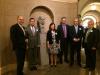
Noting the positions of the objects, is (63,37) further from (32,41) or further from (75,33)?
(32,41)

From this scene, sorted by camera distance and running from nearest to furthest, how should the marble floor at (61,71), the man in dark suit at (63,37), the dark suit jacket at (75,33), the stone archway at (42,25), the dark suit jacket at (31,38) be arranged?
the marble floor at (61,71)
the dark suit jacket at (31,38)
the dark suit jacket at (75,33)
the man in dark suit at (63,37)
the stone archway at (42,25)

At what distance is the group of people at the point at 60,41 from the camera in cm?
716

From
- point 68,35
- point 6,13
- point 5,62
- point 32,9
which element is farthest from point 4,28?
point 68,35

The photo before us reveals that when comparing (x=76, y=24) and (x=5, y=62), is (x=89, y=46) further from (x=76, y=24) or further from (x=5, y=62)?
(x=5, y=62)

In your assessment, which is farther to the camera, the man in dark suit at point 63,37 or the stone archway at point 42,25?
the stone archway at point 42,25

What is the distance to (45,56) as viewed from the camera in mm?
9781

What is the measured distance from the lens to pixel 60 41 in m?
8.78

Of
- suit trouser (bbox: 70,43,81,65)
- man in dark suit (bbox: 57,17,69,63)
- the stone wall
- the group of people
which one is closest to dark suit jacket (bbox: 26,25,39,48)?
the group of people

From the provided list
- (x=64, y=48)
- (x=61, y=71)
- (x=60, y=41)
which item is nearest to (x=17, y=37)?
(x=61, y=71)

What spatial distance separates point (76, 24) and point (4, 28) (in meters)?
2.61

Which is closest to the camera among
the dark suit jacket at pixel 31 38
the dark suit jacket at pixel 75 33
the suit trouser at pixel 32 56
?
the dark suit jacket at pixel 31 38

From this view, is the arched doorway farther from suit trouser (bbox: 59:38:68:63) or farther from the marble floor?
the marble floor

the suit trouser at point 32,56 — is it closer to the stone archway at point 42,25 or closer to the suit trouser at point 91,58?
the stone archway at point 42,25

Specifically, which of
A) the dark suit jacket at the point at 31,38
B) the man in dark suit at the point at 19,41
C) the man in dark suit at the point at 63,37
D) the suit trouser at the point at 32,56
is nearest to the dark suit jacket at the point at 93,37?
the man in dark suit at the point at 63,37
